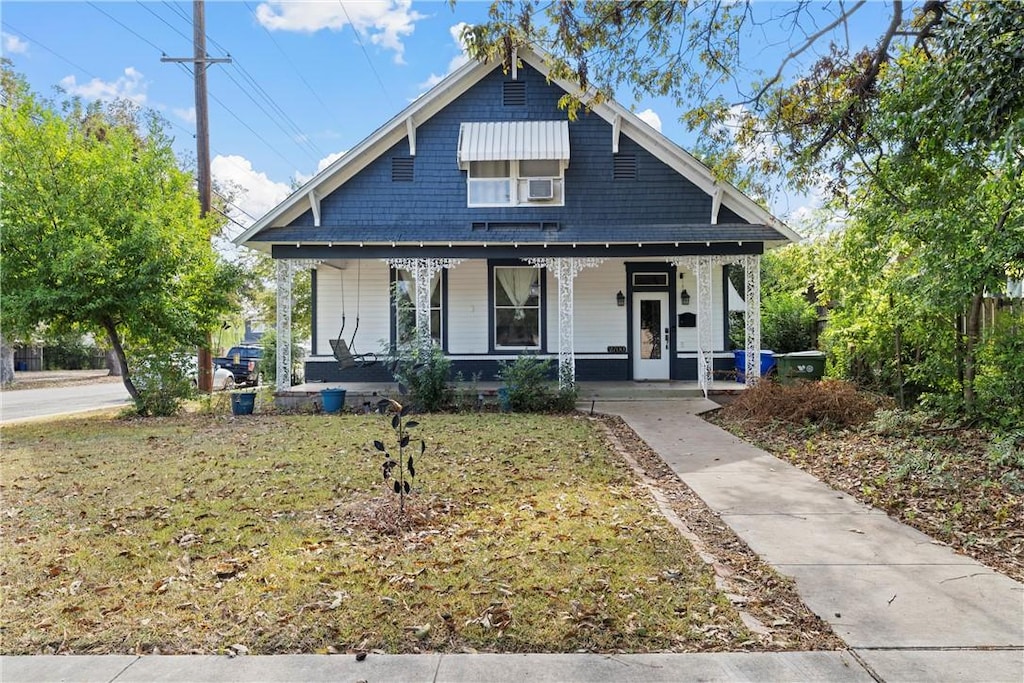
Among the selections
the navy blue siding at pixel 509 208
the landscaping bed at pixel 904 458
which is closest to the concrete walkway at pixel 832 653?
the landscaping bed at pixel 904 458

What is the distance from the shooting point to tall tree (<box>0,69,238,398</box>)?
1114 centimetres

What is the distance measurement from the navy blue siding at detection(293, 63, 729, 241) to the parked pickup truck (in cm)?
1200

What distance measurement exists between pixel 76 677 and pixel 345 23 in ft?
47.5

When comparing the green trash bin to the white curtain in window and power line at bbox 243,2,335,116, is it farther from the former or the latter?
power line at bbox 243,2,335,116

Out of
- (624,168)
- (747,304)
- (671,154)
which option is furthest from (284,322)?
(747,304)

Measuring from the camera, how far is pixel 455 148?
14281mm

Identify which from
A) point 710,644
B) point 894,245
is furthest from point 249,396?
point 894,245

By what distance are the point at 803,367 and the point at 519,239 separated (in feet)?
23.1

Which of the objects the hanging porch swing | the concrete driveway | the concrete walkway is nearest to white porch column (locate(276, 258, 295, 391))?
the hanging porch swing

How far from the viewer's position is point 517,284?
1522 cm

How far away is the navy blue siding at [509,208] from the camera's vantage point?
1388 cm

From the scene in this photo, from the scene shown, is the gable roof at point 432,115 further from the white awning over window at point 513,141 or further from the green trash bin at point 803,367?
the green trash bin at point 803,367

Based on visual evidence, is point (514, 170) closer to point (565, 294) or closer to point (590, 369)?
point (565, 294)

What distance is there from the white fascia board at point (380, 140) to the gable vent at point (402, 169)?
1.28 feet
